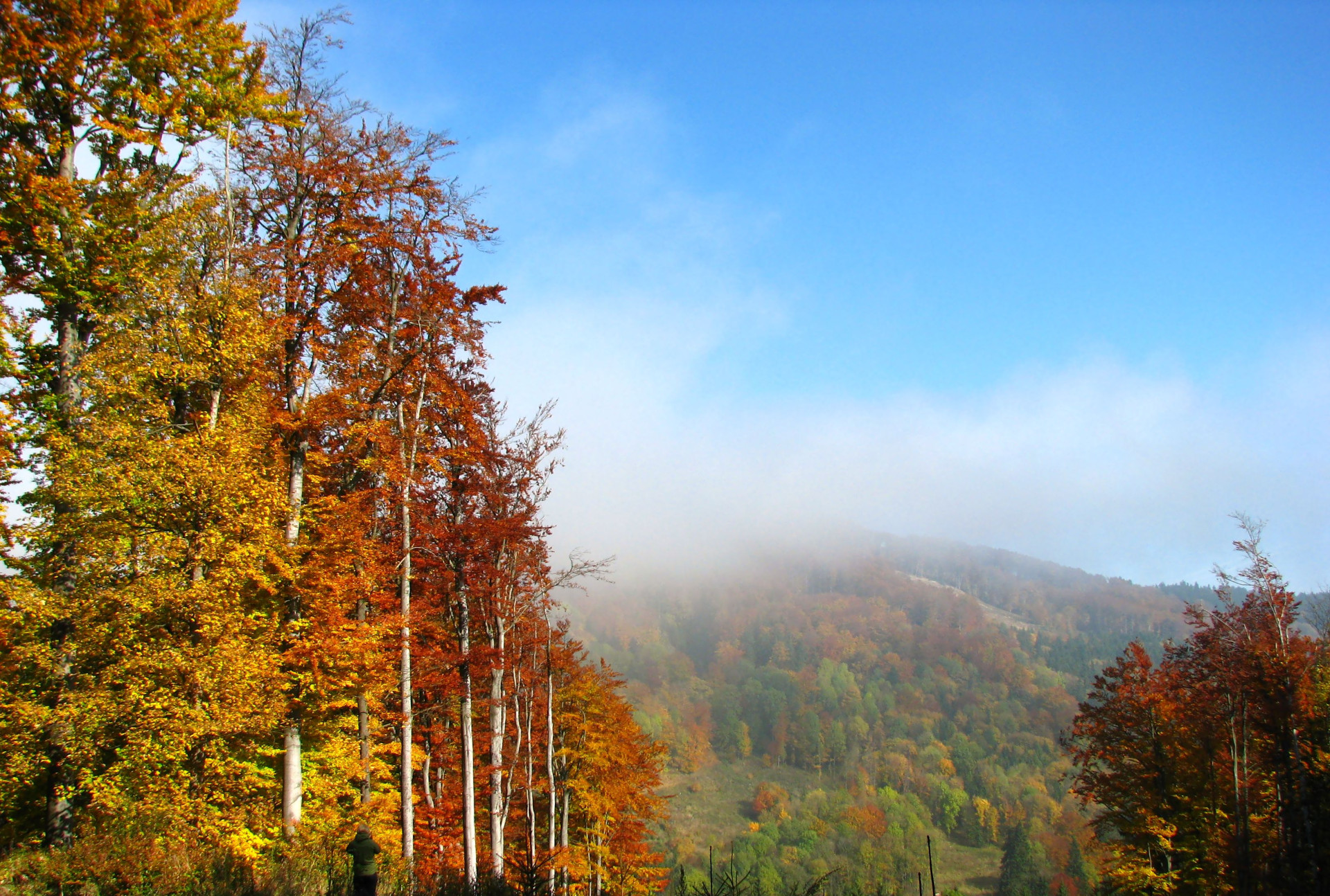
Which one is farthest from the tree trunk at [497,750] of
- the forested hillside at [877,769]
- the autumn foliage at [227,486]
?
the forested hillside at [877,769]

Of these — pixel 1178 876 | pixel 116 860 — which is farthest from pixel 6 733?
pixel 1178 876

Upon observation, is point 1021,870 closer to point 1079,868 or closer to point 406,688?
point 1079,868

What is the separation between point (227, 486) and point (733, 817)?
406 feet

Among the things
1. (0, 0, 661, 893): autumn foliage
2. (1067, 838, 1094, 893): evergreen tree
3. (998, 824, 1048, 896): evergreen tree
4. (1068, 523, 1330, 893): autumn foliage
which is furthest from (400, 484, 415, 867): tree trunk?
(998, 824, 1048, 896): evergreen tree

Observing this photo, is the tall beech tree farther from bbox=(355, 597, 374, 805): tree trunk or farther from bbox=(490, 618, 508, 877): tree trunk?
bbox=(490, 618, 508, 877): tree trunk

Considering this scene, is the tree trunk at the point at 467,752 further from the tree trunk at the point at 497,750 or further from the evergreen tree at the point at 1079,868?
the evergreen tree at the point at 1079,868

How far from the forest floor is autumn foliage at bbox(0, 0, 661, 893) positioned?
63079mm

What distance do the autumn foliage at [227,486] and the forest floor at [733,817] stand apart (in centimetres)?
6308

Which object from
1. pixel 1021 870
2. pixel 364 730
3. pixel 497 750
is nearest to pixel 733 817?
pixel 1021 870

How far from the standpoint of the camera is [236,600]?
11531mm

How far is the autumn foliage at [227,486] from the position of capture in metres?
10.7

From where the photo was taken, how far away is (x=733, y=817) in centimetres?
11906

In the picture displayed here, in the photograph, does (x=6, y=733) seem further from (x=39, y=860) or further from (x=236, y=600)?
(x=236, y=600)

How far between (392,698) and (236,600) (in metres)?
8.43
